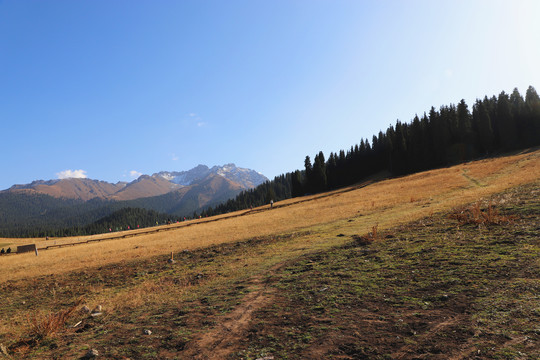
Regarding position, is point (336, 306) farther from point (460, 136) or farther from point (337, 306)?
point (460, 136)

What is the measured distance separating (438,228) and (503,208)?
5218 mm

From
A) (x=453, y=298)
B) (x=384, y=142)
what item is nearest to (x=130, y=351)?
(x=453, y=298)

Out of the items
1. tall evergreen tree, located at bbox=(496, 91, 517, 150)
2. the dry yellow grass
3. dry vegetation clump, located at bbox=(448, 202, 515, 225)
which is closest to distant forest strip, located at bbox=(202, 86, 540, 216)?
tall evergreen tree, located at bbox=(496, 91, 517, 150)

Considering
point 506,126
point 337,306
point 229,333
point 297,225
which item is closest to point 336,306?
point 337,306

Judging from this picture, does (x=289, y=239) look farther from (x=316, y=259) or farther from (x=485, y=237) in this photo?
(x=485, y=237)

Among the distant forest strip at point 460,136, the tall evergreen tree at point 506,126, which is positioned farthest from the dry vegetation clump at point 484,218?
the tall evergreen tree at point 506,126

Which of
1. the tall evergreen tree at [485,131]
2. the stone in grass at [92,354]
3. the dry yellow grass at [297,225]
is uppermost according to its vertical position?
the tall evergreen tree at [485,131]

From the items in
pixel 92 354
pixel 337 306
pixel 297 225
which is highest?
pixel 92 354

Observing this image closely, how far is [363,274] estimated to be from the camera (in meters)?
9.53

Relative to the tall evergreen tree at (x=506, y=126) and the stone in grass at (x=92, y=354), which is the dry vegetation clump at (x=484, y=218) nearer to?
the stone in grass at (x=92, y=354)

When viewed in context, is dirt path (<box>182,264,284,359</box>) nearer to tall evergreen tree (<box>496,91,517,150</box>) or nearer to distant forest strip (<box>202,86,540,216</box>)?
distant forest strip (<box>202,86,540,216</box>)

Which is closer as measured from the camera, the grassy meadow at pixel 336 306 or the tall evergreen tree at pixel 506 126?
the grassy meadow at pixel 336 306

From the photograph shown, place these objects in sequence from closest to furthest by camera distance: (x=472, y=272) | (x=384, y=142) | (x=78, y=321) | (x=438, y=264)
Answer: (x=472, y=272) < (x=438, y=264) < (x=78, y=321) < (x=384, y=142)

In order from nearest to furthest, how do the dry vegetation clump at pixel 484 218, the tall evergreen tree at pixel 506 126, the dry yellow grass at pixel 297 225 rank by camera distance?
the dry vegetation clump at pixel 484 218
the dry yellow grass at pixel 297 225
the tall evergreen tree at pixel 506 126
